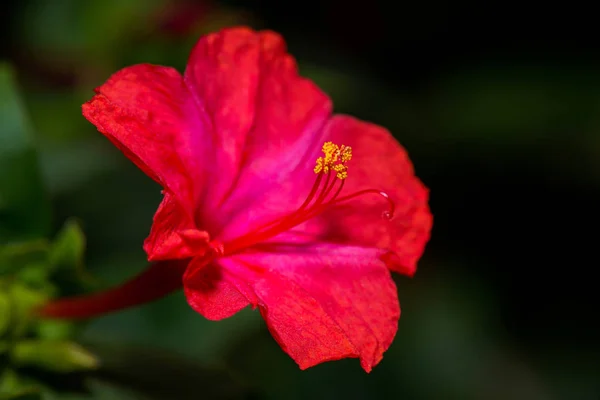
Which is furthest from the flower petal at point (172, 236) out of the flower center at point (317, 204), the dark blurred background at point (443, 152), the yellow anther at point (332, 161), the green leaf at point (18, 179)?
the dark blurred background at point (443, 152)

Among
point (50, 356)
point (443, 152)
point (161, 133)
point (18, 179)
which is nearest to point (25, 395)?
point (50, 356)

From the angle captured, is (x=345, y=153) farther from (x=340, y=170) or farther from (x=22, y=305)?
(x=22, y=305)

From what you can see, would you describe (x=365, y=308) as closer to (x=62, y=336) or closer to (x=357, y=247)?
(x=357, y=247)

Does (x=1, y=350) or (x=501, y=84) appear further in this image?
(x=501, y=84)

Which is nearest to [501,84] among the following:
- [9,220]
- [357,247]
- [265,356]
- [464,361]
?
[464,361]

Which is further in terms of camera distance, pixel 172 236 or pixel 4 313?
pixel 4 313

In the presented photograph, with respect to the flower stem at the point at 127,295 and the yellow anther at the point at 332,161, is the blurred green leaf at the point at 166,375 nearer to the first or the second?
the flower stem at the point at 127,295
